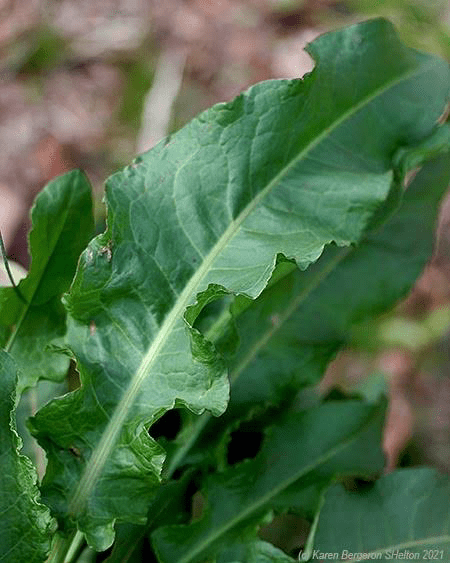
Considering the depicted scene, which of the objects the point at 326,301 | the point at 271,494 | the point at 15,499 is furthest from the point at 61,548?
the point at 326,301

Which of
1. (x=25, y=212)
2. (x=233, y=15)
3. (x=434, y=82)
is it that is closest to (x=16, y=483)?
(x=434, y=82)

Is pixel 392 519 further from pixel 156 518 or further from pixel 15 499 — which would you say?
pixel 15 499

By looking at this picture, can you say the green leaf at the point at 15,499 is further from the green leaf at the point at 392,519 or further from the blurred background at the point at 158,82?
the blurred background at the point at 158,82

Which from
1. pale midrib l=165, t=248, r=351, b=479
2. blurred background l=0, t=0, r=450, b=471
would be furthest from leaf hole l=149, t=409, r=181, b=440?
blurred background l=0, t=0, r=450, b=471

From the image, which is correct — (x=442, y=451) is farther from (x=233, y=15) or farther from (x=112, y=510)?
(x=233, y=15)

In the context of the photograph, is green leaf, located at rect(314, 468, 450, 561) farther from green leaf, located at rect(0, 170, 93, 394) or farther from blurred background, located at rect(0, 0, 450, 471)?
blurred background, located at rect(0, 0, 450, 471)

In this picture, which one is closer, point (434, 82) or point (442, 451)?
point (434, 82)
